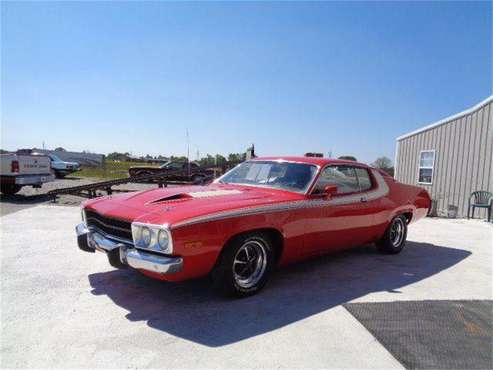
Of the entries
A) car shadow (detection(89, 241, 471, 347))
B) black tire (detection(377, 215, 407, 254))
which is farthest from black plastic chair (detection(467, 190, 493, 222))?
car shadow (detection(89, 241, 471, 347))

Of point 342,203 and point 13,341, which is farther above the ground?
point 342,203

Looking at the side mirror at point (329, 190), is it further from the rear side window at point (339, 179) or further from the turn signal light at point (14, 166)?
the turn signal light at point (14, 166)

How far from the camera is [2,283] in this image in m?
3.83

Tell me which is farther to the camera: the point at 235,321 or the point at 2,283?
the point at 2,283

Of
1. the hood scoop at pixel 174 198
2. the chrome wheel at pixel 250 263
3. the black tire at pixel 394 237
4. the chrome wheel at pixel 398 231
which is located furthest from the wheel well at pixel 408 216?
the hood scoop at pixel 174 198

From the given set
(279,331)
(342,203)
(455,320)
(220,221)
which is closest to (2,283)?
(220,221)

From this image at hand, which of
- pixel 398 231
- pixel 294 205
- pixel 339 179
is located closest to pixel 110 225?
pixel 294 205

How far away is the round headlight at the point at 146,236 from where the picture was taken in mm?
3047

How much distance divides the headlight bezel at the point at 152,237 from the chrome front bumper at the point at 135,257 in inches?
2.3

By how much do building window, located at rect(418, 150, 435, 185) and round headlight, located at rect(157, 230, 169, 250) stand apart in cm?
1182

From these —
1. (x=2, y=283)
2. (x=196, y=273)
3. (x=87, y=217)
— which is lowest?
(x=2, y=283)

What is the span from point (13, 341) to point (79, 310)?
598 millimetres

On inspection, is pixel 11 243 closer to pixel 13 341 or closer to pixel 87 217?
pixel 87 217

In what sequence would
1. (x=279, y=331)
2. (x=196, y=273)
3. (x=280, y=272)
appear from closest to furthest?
(x=279, y=331), (x=196, y=273), (x=280, y=272)
